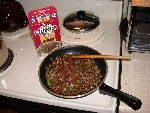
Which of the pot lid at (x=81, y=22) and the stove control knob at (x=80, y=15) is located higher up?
the stove control knob at (x=80, y=15)

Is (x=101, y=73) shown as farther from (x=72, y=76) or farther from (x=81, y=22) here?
(x=81, y=22)

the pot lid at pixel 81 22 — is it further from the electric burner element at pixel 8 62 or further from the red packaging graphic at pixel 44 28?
the electric burner element at pixel 8 62

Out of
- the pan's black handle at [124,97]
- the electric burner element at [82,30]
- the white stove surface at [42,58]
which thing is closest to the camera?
the pan's black handle at [124,97]

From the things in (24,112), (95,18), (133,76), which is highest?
(95,18)

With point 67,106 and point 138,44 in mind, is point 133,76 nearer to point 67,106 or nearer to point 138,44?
point 138,44

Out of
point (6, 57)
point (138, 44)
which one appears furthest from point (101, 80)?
point (6, 57)

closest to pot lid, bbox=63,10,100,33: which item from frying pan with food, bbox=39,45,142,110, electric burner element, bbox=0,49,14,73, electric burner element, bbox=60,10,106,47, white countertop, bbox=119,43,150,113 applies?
electric burner element, bbox=60,10,106,47

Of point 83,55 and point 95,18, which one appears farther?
point 95,18

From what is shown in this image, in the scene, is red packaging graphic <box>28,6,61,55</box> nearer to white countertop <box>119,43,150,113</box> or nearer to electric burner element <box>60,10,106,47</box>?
electric burner element <box>60,10,106,47</box>

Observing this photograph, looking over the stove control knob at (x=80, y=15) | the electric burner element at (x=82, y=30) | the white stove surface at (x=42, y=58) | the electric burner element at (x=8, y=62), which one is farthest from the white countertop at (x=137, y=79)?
the electric burner element at (x=8, y=62)
